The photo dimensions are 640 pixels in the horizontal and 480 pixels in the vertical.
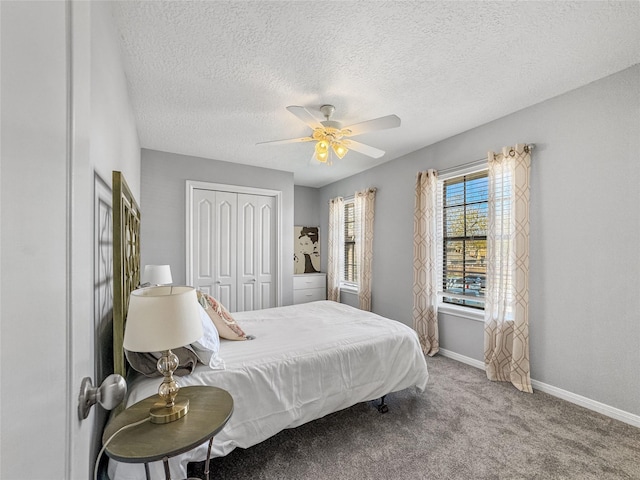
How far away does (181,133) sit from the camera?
126 inches

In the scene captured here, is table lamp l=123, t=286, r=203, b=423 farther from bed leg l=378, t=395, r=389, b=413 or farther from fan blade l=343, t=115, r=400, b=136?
fan blade l=343, t=115, r=400, b=136

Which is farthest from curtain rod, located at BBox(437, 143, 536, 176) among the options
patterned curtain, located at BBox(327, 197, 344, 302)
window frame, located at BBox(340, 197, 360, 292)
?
patterned curtain, located at BBox(327, 197, 344, 302)

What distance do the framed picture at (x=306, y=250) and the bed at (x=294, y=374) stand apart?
2.97 meters

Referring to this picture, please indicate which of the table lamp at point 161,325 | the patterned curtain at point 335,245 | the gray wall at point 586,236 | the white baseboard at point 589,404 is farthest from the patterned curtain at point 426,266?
the table lamp at point 161,325

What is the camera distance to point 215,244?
4145mm

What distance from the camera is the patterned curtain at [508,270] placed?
2.61 meters

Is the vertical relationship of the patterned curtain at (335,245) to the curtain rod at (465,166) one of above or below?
below

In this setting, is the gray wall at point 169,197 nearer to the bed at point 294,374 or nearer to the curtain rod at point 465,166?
the bed at point 294,374

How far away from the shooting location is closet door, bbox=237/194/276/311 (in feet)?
14.3

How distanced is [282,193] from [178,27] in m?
3.03

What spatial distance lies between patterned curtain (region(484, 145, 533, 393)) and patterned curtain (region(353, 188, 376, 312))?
1850mm

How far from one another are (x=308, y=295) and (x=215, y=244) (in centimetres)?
197

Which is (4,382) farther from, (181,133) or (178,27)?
(181,133)

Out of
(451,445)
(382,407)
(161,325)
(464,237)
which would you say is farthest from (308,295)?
(161,325)
